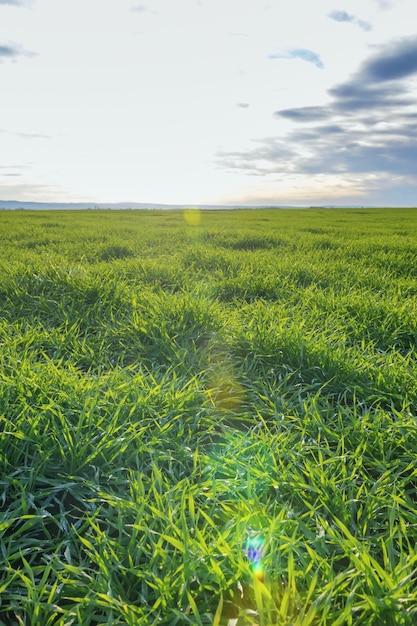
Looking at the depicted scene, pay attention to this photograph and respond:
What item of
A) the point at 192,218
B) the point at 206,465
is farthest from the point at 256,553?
the point at 192,218

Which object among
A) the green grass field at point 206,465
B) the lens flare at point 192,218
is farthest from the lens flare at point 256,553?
the lens flare at point 192,218

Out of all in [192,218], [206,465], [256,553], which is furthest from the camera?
[192,218]

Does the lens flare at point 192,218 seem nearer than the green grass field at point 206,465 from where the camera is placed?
No

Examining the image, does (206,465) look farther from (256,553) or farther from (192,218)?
(192,218)

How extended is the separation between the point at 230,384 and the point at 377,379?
1.01 metres

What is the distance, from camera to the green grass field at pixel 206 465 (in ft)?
4.57

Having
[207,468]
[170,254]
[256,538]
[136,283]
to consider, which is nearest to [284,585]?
[256,538]

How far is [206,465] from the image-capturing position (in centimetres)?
209

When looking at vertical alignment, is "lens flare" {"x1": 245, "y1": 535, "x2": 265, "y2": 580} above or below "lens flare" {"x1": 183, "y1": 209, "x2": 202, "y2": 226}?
below

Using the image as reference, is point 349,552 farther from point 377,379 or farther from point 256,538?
point 377,379

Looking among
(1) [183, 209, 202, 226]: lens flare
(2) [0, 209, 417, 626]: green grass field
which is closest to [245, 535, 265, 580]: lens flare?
(2) [0, 209, 417, 626]: green grass field

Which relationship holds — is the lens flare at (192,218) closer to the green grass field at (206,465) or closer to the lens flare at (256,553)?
the green grass field at (206,465)

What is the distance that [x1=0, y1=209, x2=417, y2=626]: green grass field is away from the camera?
4.57 feet

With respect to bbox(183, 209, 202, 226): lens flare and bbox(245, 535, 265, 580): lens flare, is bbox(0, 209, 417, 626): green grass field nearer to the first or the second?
bbox(245, 535, 265, 580): lens flare
